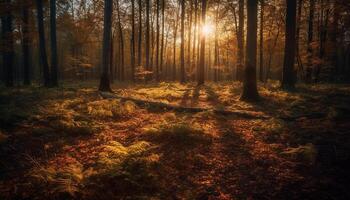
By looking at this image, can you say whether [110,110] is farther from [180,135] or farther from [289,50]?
[289,50]

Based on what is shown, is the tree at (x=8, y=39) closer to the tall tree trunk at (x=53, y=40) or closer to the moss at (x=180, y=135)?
the tall tree trunk at (x=53, y=40)

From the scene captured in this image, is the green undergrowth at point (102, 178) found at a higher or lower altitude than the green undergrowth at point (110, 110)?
lower

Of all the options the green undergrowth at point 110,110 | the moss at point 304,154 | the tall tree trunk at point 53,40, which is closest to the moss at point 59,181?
the moss at point 304,154

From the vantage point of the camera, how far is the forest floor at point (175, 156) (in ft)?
12.3

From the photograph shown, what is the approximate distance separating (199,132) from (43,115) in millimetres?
5419

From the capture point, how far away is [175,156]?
17.1 ft

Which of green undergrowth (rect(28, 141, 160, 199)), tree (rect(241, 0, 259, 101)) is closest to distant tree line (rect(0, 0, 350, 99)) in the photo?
tree (rect(241, 0, 259, 101))

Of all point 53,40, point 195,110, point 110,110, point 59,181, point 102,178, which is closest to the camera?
point 59,181

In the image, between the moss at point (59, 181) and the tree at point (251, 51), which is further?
the tree at point (251, 51)

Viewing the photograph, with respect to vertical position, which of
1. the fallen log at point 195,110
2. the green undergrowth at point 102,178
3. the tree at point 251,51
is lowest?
the green undergrowth at point 102,178

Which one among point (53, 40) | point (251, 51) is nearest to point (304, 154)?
point (251, 51)

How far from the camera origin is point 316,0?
21.1m

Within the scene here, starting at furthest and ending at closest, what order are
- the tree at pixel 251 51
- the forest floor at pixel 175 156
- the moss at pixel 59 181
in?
the tree at pixel 251 51
the forest floor at pixel 175 156
the moss at pixel 59 181

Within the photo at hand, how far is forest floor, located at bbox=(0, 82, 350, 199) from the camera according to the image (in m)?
3.73
